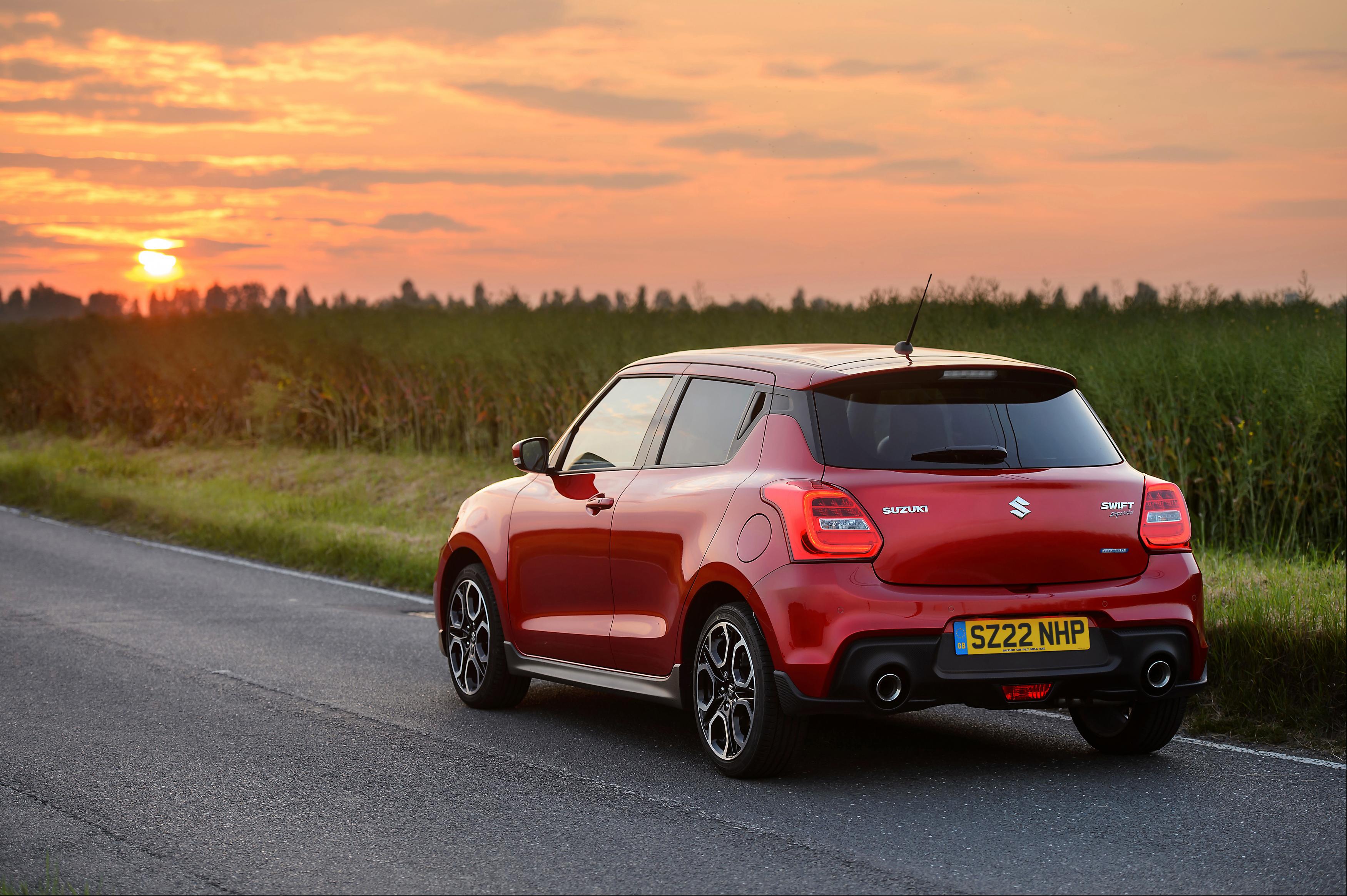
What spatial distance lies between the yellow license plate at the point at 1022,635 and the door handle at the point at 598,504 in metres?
1.98

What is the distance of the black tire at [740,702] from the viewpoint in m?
6.15

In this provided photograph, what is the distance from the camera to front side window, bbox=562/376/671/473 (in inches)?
294

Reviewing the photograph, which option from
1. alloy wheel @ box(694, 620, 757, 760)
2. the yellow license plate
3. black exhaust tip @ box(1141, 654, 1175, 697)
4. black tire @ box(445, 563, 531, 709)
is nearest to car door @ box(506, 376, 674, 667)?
black tire @ box(445, 563, 531, 709)

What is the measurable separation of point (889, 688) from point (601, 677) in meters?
1.80

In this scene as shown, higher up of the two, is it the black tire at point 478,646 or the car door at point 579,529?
the car door at point 579,529

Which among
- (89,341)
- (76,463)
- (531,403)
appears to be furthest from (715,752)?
(89,341)

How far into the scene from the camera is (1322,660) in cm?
754

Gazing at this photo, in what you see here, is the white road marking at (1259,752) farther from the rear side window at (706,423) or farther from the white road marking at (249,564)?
the white road marking at (249,564)

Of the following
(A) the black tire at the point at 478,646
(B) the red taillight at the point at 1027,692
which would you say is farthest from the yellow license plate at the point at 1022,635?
(A) the black tire at the point at 478,646

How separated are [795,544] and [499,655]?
264cm

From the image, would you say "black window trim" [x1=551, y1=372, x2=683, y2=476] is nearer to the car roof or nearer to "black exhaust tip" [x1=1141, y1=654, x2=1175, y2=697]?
the car roof

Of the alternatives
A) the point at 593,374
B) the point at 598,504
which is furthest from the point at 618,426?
the point at 593,374

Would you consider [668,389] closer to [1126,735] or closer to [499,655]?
[499,655]

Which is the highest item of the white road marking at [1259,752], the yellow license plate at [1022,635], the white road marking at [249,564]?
the yellow license plate at [1022,635]
